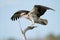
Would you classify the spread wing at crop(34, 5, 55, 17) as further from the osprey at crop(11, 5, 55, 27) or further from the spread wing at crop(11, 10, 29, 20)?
the spread wing at crop(11, 10, 29, 20)

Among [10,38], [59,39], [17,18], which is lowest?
[59,39]

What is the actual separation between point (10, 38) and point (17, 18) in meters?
3.86

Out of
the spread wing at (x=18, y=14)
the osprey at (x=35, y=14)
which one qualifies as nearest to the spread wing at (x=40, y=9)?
the osprey at (x=35, y=14)

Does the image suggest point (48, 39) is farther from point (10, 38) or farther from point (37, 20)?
point (37, 20)

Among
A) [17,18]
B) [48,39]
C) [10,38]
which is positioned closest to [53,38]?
[48,39]

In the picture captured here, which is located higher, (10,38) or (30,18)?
(30,18)

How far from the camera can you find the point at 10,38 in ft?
24.5

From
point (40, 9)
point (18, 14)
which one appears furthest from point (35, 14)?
point (18, 14)

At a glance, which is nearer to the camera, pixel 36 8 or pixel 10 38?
pixel 36 8

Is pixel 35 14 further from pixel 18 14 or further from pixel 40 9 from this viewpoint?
pixel 18 14

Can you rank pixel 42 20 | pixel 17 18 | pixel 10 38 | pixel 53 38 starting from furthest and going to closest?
pixel 53 38 → pixel 10 38 → pixel 17 18 → pixel 42 20

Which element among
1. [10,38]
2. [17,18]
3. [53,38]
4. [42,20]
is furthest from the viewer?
[53,38]

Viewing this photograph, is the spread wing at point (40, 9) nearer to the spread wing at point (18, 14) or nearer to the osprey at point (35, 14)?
the osprey at point (35, 14)

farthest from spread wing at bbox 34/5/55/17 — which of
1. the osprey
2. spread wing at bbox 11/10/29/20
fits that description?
spread wing at bbox 11/10/29/20
